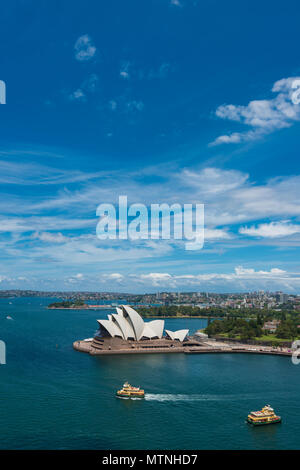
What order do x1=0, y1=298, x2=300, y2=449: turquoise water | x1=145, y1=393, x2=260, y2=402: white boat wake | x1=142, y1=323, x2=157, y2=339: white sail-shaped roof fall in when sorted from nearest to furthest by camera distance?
1. x1=0, y1=298, x2=300, y2=449: turquoise water
2. x1=145, y1=393, x2=260, y2=402: white boat wake
3. x1=142, y1=323, x2=157, y2=339: white sail-shaped roof

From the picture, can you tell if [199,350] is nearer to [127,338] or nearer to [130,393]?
[127,338]

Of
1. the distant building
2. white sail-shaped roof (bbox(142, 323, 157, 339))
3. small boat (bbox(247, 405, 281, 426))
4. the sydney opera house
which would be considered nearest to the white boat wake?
small boat (bbox(247, 405, 281, 426))

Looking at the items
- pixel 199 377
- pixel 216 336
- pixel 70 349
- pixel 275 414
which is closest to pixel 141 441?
pixel 275 414

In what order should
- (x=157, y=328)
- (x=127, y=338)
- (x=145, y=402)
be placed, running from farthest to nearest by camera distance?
1. (x=157, y=328)
2. (x=127, y=338)
3. (x=145, y=402)

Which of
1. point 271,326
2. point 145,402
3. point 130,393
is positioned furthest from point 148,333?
Result: point 271,326

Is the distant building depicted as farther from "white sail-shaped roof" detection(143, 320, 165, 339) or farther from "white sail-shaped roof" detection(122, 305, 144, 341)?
"white sail-shaped roof" detection(122, 305, 144, 341)
